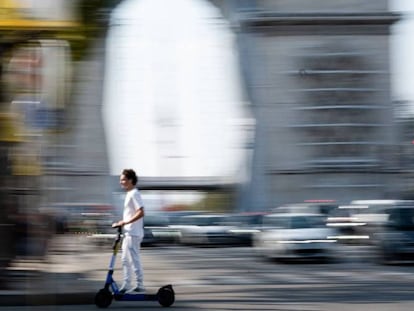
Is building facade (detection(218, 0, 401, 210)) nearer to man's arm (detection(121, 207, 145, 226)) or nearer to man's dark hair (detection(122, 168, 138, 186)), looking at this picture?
man's dark hair (detection(122, 168, 138, 186))

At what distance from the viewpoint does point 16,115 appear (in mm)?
6559

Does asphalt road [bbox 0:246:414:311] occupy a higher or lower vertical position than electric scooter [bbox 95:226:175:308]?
lower

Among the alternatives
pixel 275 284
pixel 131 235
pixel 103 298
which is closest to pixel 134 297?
pixel 103 298

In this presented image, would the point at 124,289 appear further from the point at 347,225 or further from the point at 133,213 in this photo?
the point at 347,225

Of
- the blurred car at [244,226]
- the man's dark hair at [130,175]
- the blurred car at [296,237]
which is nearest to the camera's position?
the man's dark hair at [130,175]

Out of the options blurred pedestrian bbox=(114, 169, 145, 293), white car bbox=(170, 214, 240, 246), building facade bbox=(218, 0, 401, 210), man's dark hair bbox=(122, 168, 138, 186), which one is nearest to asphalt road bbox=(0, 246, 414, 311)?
blurred pedestrian bbox=(114, 169, 145, 293)

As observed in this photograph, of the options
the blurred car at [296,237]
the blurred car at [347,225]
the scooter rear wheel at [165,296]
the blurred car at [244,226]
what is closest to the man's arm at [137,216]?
the scooter rear wheel at [165,296]

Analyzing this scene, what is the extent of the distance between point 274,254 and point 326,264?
1463mm

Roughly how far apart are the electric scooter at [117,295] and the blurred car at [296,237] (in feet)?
38.5

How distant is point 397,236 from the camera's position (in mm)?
22391

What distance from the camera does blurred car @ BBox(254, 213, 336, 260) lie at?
23906mm

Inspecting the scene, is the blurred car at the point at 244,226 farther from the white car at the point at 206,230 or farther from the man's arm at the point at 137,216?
the man's arm at the point at 137,216

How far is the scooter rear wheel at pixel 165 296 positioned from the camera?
12180 millimetres

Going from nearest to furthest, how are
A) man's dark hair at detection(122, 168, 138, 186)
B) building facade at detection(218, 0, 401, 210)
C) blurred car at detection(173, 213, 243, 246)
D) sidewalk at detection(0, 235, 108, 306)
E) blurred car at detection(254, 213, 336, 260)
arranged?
sidewalk at detection(0, 235, 108, 306)
man's dark hair at detection(122, 168, 138, 186)
blurred car at detection(254, 213, 336, 260)
blurred car at detection(173, 213, 243, 246)
building facade at detection(218, 0, 401, 210)
